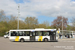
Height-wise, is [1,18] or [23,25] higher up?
[1,18]

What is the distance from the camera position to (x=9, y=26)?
53.6 metres

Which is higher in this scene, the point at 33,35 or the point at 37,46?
the point at 33,35

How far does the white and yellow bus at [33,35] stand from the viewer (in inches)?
812

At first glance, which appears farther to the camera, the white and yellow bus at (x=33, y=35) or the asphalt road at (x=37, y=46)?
the white and yellow bus at (x=33, y=35)

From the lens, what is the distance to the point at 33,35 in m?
20.8

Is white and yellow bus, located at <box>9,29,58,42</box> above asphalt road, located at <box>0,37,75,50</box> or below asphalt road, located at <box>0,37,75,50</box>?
above

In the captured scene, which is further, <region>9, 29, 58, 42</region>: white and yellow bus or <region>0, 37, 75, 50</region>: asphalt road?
<region>9, 29, 58, 42</region>: white and yellow bus

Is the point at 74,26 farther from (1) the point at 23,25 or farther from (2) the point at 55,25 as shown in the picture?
(1) the point at 23,25

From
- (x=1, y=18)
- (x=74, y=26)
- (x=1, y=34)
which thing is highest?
(x=1, y=18)

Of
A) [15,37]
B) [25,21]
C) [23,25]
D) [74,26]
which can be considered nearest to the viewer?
[15,37]

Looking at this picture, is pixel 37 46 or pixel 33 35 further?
pixel 33 35

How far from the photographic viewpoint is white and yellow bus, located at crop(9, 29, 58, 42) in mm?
20625

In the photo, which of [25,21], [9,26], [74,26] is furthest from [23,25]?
[74,26]

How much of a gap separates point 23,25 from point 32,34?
31.2 meters
